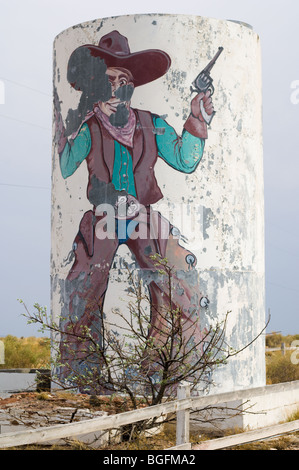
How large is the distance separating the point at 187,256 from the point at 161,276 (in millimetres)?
633

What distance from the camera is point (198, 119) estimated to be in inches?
582

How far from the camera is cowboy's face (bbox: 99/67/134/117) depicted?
1471 centimetres

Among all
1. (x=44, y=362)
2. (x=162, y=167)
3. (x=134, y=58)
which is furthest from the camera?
(x=44, y=362)

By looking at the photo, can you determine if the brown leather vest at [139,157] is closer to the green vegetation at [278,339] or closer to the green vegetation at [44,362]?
the green vegetation at [44,362]

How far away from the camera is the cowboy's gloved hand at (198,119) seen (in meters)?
14.7

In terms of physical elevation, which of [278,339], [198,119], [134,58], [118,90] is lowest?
[278,339]

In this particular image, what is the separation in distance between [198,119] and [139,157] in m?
1.39

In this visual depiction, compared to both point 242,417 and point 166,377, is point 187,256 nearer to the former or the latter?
point 242,417

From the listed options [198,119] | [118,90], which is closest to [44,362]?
[118,90]

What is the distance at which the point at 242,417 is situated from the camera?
44.0ft

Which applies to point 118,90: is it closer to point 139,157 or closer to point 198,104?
point 139,157

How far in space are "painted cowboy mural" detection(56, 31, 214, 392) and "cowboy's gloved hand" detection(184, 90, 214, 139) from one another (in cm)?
2
